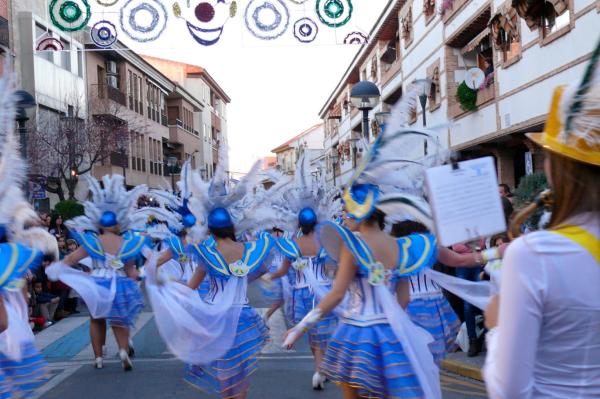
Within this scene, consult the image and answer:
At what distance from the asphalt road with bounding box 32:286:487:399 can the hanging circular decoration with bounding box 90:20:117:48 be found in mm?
5227

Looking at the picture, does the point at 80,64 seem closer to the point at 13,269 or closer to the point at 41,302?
the point at 41,302

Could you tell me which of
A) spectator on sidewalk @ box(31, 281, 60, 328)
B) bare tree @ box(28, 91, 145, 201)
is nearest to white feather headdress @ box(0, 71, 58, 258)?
spectator on sidewalk @ box(31, 281, 60, 328)

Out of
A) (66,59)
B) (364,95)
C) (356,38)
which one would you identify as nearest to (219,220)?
(364,95)

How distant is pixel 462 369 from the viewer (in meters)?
8.28

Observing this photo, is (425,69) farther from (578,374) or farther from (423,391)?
(578,374)

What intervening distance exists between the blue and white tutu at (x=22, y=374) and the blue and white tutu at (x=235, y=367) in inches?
53.9

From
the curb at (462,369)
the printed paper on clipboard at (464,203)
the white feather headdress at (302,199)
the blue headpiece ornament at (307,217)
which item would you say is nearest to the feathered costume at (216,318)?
the blue headpiece ornament at (307,217)

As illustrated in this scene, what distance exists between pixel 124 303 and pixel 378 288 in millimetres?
4691

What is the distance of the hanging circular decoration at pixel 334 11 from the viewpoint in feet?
43.2

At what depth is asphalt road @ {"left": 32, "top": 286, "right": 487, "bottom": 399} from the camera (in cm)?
746

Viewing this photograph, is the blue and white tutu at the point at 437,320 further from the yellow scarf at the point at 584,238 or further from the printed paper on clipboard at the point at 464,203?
the yellow scarf at the point at 584,238

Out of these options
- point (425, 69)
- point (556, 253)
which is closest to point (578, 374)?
point (556, 253)

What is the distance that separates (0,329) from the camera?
14.1ft

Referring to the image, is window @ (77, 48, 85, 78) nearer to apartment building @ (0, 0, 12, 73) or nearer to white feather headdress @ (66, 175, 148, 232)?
apartment building @ (0, 0, 12, 73)
